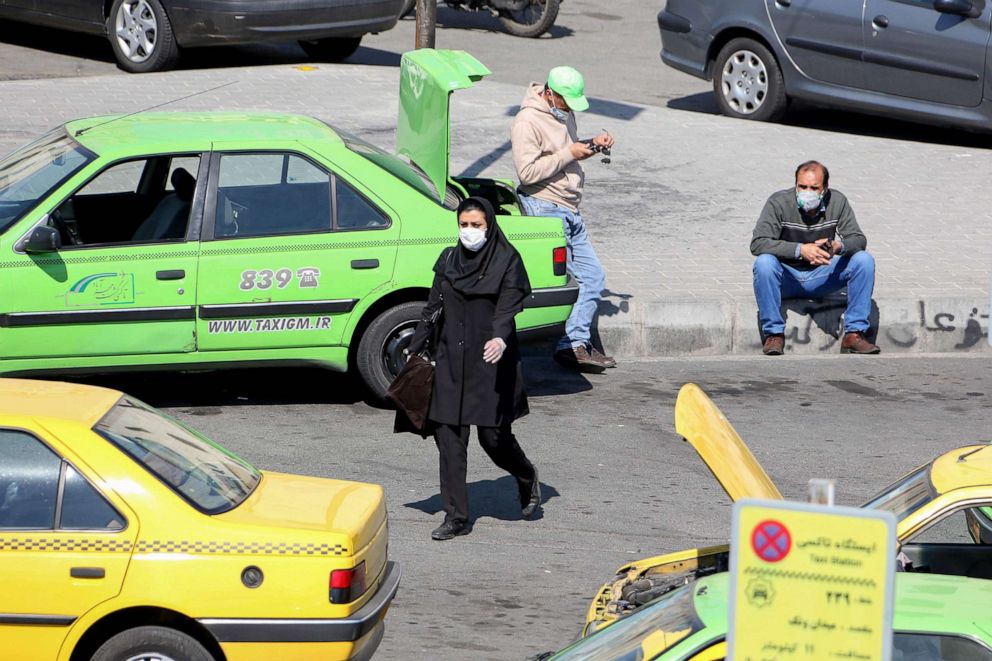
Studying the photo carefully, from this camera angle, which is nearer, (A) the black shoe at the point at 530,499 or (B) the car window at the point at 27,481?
(B) the car window at the point at 27,481

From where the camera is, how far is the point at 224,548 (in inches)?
200

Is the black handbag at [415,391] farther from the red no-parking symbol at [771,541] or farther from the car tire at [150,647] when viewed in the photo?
the red no-parking symbol at [771,541]

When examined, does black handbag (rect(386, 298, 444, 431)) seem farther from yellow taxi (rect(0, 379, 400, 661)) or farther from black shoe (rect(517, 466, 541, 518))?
yellow taxi (rect(0, 379, 400, 661))

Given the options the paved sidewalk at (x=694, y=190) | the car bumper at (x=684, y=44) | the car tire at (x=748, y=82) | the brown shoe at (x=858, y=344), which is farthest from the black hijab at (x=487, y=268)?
the car bumper at (x=684, y=44)

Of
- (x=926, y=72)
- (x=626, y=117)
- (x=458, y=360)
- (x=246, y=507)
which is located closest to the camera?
(x=246, y=507)

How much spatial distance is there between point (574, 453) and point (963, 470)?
11.5ft

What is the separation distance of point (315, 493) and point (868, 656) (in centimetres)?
310

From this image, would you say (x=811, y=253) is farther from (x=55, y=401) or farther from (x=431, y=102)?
(x=55, y=401)

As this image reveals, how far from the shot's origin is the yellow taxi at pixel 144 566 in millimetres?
5020

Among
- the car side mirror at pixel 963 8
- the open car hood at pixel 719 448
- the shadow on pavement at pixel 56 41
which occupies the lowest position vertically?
the shadow on pavement at pixel 56 41

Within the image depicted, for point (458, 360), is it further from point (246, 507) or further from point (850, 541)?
point (850, 541)

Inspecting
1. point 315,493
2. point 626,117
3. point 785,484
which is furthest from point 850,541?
point 626,117

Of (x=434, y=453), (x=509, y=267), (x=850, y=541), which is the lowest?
(x=434, y=453)

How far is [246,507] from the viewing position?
540 centimetres
